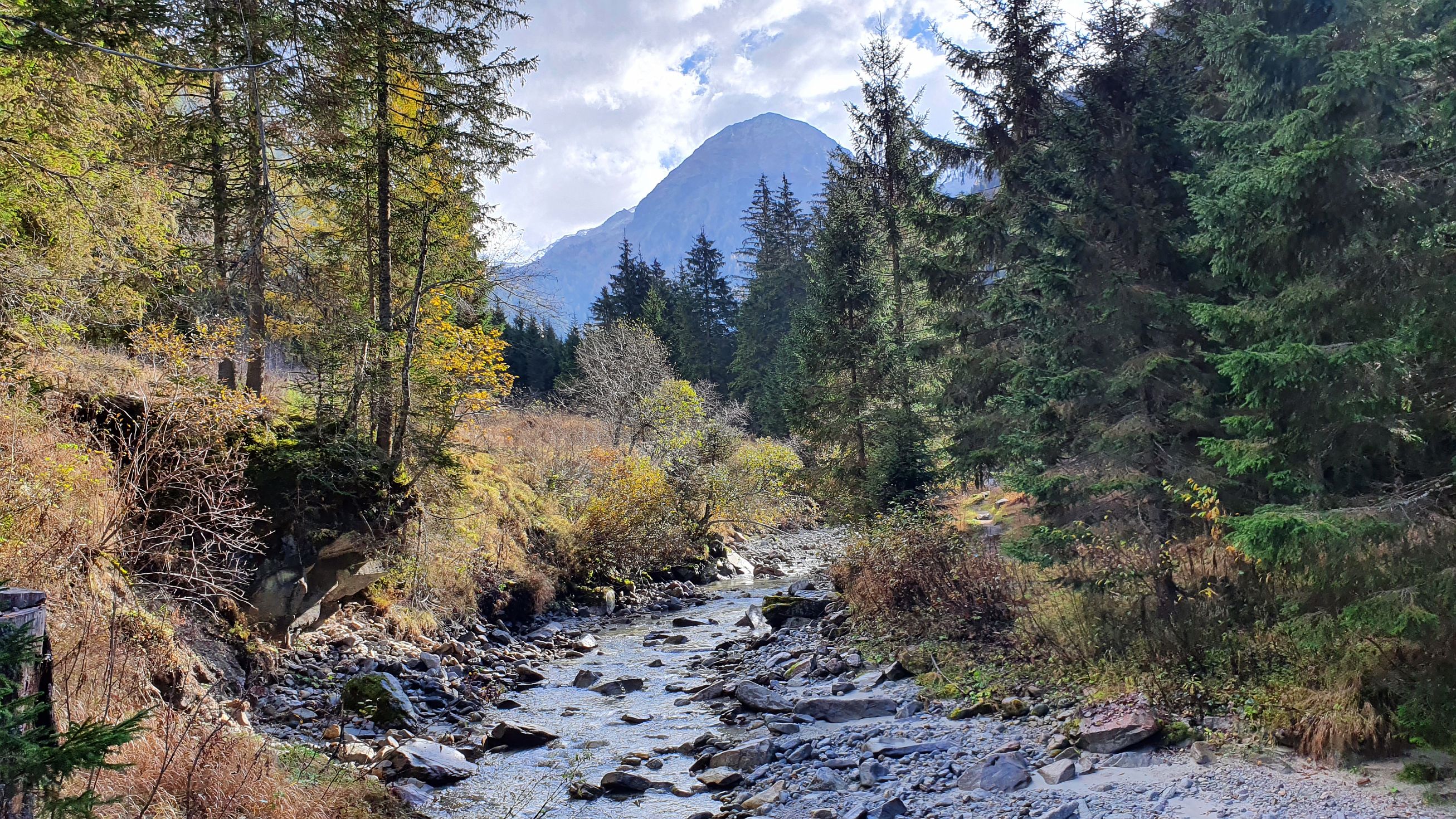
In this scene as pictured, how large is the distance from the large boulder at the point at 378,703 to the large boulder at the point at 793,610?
6.84 meters

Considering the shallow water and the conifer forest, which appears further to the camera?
the shallow water

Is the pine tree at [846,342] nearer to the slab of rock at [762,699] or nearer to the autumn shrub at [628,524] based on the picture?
the autumn shrub at [628,524]

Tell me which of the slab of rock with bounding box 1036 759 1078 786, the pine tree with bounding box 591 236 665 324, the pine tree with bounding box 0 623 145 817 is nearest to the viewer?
the pine tree with bounding box 0 623 145 817

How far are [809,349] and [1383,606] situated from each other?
15.9m

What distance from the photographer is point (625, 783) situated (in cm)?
754

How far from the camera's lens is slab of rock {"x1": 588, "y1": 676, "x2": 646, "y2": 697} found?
36.9 ft

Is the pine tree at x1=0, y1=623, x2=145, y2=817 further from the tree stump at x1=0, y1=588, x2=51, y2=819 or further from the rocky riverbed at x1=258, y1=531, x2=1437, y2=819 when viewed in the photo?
the rocky riverbed at x1=258, y1=531, x2=1437, y2=819

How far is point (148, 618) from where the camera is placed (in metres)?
7.07

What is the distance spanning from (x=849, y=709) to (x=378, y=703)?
589 centimetres

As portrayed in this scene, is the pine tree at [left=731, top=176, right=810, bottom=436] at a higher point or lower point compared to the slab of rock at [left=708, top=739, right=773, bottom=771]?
Result: higher

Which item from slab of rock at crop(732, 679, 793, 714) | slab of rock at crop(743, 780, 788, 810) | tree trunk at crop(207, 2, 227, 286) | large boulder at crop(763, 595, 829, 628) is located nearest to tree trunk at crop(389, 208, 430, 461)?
tree trunk at crop(207, 2, 227, 286)

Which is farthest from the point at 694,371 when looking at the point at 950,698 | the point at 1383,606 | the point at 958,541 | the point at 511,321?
the point at 1383,606

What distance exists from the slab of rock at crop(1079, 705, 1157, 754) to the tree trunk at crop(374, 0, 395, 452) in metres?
10.5

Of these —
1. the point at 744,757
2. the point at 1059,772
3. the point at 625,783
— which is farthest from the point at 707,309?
the point at 1059,772
